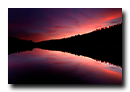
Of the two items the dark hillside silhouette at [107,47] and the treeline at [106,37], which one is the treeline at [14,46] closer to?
the dark hillside silhouette at [107,47]

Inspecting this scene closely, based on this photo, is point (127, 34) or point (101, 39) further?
point (101, 39)

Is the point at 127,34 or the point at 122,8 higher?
the point at 122,8

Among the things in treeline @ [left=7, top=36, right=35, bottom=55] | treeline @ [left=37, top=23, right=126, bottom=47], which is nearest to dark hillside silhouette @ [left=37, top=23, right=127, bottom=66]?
treeline @ [left=37, top=23, right=126, bottom=47]

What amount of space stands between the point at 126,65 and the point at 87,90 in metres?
2.70

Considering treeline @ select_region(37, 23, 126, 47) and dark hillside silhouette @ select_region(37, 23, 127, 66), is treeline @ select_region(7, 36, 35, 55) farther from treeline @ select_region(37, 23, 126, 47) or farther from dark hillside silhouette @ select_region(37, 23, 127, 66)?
treeline @ select_region(37, 23, 126, 47)

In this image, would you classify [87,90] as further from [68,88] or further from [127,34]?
[127,34]

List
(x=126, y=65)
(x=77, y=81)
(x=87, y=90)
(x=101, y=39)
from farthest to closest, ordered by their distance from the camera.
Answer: (x=101, y=39) < (x=126, y=65) < (x=77, y=81) < (x=87, y=90)

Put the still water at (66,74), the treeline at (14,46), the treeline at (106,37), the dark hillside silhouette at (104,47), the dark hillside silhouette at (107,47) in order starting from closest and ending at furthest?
the still water at (66,74) → the dark hillside silhouette at (107,47) → the dark hillside silhouette at (104,47) → the treeline at (14,46) → the treeline at (106,37)

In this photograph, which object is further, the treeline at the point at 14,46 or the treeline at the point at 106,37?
the treeline at the point at 106,37

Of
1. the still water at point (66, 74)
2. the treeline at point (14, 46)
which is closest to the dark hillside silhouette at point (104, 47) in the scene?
the treeline at point (14, 46)

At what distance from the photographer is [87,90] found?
2.99 m

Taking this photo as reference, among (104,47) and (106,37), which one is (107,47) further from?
(106,37)

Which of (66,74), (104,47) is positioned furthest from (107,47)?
(66,74)
